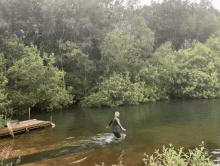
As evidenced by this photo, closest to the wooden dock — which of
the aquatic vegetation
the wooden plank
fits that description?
the wooden plank

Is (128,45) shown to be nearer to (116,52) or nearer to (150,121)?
(116,52)

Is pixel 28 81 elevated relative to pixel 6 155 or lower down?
elevated

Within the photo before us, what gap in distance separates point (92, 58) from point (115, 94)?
438 inches

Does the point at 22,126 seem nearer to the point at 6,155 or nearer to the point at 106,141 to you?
the point at 6,155

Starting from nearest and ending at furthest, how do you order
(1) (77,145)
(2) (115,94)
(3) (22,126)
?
(1) (77,145)
(3) (22,126)
(2) (115,94)

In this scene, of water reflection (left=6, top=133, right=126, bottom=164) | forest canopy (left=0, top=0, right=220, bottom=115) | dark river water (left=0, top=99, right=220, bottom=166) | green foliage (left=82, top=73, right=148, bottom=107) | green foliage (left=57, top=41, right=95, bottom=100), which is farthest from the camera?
green foliage (left=57, top=41, right=95, bottom=100)

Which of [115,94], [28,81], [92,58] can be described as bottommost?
[115,94]

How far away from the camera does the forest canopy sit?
31969 mm

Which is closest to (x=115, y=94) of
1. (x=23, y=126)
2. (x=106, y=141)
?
(x=23, y=126)

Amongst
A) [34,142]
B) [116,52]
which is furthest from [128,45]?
[34,142]

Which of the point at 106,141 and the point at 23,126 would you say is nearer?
the point at 106,141

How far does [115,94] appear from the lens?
119 ft

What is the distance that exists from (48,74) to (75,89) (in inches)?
441

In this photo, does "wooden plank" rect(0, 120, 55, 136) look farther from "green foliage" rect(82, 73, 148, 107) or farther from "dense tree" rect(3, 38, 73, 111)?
"green foliage" rect(82, 73, 148, 107)
